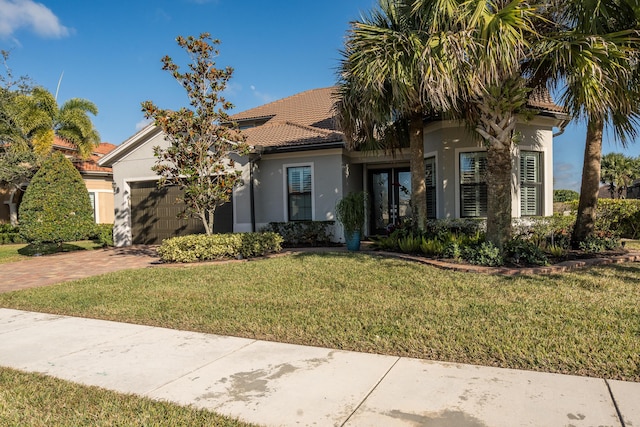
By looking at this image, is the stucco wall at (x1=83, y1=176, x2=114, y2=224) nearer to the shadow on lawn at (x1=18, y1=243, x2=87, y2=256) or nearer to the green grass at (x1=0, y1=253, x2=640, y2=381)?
the shadow on lawn at (x1=18, y1=243, x2=87, y2=256)

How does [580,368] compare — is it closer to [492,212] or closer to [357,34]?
[492,212]

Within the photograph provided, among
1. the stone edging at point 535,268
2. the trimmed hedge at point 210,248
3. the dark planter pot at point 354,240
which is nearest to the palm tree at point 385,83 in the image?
the dark planter pot at point 354,240

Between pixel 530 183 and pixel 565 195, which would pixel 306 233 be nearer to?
pixel 530 183

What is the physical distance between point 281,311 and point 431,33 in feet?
18.3

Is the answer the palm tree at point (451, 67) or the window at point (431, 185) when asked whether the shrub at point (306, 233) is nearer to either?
the window at point (431, 185)

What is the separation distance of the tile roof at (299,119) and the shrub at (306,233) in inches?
103

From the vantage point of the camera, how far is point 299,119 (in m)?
16.6

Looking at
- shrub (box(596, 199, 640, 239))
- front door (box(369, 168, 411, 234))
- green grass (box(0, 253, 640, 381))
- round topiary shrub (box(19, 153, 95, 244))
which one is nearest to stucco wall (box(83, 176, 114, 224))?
round topiary shrub (box(19, 153, 95, 244))

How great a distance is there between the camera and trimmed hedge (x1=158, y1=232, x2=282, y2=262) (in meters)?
10.3

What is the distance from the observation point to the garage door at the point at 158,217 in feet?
46.5

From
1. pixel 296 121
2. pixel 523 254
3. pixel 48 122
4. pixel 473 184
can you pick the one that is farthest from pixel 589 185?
pixel 48 122

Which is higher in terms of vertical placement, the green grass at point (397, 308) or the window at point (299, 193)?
the window at point (299, 193)

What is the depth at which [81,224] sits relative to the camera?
14.6m

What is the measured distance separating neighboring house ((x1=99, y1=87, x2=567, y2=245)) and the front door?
0.12 feet
